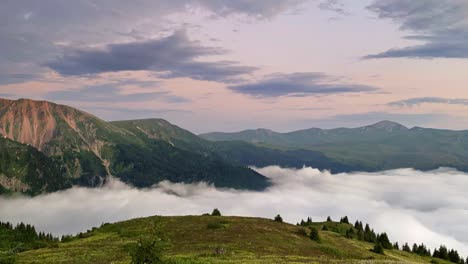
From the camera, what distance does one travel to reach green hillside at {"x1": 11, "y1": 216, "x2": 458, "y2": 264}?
4988cm

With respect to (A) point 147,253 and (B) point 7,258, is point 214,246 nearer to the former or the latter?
(B) point 7,258

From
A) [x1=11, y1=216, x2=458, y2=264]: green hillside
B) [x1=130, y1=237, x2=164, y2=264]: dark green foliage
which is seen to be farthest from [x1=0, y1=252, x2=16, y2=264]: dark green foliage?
[x1=130, y1=237, x2=164, y2=264]: dark green foliage

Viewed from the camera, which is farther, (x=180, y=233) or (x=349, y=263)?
(x=180, y=233)

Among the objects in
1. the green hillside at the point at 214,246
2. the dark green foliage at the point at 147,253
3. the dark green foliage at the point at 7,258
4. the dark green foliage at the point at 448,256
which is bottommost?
the dark green foliage at the point at 448,256

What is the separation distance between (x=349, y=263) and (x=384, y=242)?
92.3 metres

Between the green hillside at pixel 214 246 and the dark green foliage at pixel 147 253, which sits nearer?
the dark green foliage at pixel 147 253

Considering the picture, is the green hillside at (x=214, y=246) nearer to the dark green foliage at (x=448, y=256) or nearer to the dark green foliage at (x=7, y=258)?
the dark green foliage at (x=7, y=258)

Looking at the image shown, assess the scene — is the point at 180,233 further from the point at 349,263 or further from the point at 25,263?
the point at 349,263

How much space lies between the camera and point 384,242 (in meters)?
122

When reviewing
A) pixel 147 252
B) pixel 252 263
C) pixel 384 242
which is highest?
pixel 147 252

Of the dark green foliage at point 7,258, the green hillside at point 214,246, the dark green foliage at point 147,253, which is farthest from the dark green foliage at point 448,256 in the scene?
the dark green foliage at point 7,258

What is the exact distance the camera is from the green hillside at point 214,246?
49875mm

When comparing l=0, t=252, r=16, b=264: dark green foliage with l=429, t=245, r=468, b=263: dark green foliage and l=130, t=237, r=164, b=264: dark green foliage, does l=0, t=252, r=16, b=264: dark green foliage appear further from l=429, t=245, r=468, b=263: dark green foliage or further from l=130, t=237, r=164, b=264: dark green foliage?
l=429, t=245, r=468, b=263: dark green foliage

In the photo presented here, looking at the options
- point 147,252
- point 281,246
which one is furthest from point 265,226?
point 147,252
